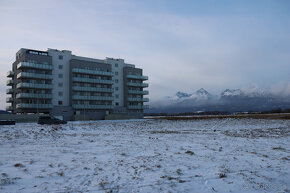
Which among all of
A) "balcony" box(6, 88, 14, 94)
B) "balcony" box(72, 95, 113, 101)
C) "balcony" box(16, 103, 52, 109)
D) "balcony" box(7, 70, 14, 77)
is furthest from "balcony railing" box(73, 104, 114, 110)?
"balcony" box(7, 70, 14, 77)

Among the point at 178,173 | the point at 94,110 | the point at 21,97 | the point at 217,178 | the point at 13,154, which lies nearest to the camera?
the point at 217,178

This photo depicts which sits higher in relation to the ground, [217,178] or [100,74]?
[100,74]

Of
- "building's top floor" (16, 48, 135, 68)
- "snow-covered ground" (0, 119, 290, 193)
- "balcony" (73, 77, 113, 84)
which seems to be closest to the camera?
"snow-covered ground" (0, 119, 290, 193)

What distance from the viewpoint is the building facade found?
217 feet

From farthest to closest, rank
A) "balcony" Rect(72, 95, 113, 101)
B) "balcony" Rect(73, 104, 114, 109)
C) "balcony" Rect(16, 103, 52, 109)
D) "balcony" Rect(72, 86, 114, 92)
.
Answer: "balcony" Rect(72, 86, 114, 92) → "balcony" Rect(72, 95, 113, 101) → "balcony" Rect(73, 104, 114, 109) → "balcony" Rect(16, 103, 52, 109)

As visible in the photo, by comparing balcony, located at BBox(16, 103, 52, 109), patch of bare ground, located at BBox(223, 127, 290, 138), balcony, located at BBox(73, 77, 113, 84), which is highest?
balcony, located at BBox(73, 77, 113, 84)

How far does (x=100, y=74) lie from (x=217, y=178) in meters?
75.3

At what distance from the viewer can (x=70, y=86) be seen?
74.2m

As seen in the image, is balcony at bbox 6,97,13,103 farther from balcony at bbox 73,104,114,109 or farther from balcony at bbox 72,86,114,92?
balcony at bbox 73,104,114,109

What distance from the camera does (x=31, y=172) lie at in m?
7.30

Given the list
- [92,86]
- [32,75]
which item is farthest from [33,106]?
[92,86]

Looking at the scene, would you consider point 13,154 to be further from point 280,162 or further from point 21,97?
point 21,97

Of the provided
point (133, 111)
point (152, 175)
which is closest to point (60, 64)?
point (133, 111)

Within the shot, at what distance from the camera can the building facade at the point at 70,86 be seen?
217 feet
